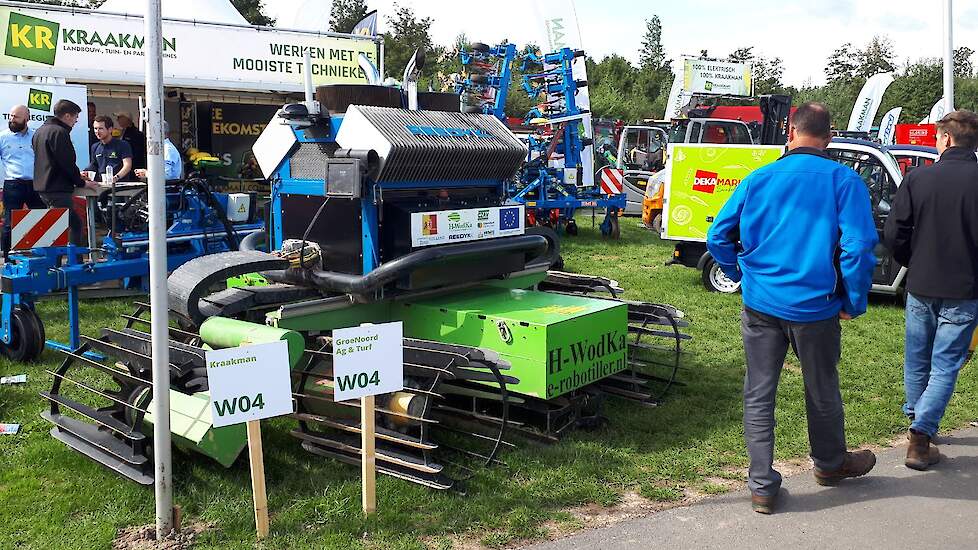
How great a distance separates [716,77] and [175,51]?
18157 millimetres

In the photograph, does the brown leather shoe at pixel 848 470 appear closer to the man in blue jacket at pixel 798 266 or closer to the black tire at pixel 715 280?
the man in blue jacket at pixel 798 266

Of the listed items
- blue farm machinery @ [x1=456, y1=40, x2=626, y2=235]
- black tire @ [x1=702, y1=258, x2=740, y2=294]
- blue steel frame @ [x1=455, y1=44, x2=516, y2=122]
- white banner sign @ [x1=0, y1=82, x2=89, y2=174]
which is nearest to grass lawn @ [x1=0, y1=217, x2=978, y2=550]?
black tire @ [x1=702, y1=258, x2=740, y2=294]

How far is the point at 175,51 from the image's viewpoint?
43.7 feet

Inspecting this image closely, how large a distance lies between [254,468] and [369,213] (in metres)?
1.84

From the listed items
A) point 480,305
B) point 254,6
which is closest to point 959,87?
point 254,6

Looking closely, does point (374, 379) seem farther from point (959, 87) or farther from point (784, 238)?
point (959, 87)

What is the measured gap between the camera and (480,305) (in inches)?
207

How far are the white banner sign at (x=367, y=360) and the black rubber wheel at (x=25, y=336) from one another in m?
3.81

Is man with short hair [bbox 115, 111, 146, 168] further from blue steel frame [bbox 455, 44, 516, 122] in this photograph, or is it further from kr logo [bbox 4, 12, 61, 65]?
blue steel frame [bbox 455, 44, 516, 122]

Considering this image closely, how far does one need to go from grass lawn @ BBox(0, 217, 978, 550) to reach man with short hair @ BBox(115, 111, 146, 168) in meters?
5.96

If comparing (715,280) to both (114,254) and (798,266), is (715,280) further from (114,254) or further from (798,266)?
(114,254)

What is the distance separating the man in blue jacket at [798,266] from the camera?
3.89 meters

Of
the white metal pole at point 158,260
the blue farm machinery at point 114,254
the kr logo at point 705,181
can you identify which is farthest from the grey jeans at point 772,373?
the kr logo at point 705,181

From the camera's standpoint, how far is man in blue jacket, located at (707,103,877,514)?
3887mm
